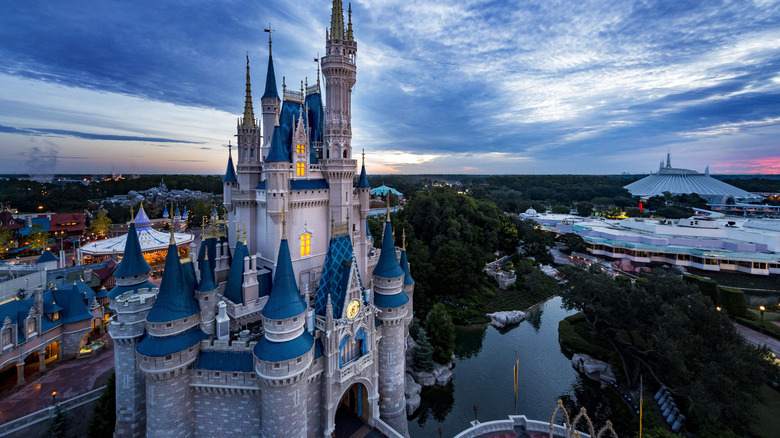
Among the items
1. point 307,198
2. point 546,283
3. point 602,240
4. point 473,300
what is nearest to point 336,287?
point 307,198

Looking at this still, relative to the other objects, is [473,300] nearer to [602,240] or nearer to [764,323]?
[764,323]

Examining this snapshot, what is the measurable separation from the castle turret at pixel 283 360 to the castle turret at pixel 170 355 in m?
3.29

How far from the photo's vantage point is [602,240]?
53281 millimetres

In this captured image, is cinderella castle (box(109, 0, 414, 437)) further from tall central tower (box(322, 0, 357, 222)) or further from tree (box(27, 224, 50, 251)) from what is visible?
tree (box(27, 224, 50, 251))

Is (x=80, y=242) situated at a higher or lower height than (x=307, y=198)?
lower

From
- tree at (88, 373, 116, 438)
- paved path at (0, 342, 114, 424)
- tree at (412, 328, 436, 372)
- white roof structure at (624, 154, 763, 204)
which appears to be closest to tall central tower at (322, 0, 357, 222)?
tree at (412, 328, 436, 372)

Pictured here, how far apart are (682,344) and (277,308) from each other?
926 inches

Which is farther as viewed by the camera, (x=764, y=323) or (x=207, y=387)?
(x=764, y=323)

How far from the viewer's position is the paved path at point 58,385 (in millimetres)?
17469

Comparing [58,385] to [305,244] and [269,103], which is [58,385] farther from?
[269,103]

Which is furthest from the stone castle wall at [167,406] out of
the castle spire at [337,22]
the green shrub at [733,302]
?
the green shrub at [733,302]

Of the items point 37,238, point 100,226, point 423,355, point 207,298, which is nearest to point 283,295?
point 207,298

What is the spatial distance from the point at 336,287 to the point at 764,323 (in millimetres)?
40059

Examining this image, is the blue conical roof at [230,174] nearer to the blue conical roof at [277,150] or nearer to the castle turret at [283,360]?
the blue conical roof at [277,150]
